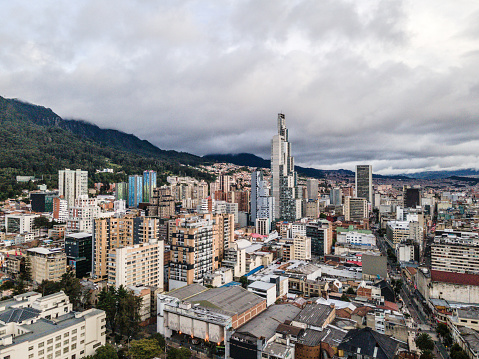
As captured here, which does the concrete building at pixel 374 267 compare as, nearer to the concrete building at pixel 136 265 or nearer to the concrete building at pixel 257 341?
the concrete building at pixel 257 341

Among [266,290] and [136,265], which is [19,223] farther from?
[266,290]

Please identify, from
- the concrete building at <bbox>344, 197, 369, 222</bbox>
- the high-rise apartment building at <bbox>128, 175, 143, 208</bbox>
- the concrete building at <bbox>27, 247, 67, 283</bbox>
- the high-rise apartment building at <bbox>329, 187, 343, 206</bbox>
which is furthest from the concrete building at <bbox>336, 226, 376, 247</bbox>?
the high-rise apartment building at <bbox>329, 187, 343, 206</bbox>

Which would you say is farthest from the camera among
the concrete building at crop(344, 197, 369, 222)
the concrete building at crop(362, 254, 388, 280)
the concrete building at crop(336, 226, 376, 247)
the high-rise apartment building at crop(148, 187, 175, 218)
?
the concrete building at crop(344, 197, 369, 222)

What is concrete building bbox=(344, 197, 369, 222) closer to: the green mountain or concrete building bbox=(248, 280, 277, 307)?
the green mountain

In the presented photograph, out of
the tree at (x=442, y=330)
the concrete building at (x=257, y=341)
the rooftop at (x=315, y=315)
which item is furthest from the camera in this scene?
the tree at (x=442, y=330)

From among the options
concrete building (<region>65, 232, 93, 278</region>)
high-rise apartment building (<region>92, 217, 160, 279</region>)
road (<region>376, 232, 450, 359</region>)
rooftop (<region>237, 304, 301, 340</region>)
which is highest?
high-rise apartment building (<region>92, 217, 160, 279</region>)

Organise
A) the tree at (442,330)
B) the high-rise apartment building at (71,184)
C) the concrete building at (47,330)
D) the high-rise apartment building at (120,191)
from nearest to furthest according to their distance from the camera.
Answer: the concrete building at (47,330) → the tree at (442,330) → the high-rise apartment building at (71,184) → the high-rise apartment building at (120,191)

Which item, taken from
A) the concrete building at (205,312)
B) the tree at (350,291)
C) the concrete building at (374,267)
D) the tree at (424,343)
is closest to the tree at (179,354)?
the concrete building at (205,312)
